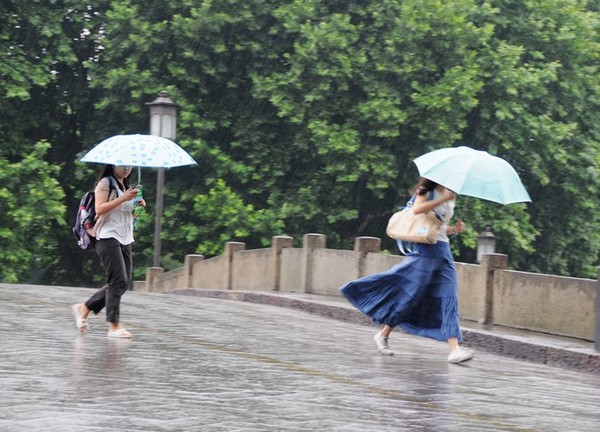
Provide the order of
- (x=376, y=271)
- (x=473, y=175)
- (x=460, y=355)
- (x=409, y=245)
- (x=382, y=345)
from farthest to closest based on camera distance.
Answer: (x=376, y=271), (x=409, y=245), (x=382, y=345), (x=460, y=355), (x=473, y=175)

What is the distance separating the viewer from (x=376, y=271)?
16781mm

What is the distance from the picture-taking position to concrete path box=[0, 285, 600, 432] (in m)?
6.36

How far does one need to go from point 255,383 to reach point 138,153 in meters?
2.75

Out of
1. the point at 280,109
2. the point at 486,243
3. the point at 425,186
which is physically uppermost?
the point at 280,109

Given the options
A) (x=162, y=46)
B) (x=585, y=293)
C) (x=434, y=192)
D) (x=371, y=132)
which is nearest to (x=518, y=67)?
(x=371, y=132)

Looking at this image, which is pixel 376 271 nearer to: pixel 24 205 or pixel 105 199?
pixel 105 199

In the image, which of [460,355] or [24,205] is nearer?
[460,355]

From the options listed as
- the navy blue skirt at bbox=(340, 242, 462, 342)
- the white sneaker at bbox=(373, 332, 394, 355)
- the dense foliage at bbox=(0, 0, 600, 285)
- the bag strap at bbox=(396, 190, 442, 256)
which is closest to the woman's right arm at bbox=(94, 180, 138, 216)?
the navy blue skirt at bbox=(340, 242, 462, 342)

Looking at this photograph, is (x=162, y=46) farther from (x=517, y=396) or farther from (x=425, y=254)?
(x=517, y=396)

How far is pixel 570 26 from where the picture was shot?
3403 centimetres

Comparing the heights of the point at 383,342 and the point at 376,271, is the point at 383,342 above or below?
below

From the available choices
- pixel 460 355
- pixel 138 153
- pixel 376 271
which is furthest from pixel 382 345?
pixel 376 271

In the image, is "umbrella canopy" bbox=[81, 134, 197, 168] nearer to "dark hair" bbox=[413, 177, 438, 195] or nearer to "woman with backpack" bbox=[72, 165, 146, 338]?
"woman with backpack" bbox=[72, 165, 146, 338]

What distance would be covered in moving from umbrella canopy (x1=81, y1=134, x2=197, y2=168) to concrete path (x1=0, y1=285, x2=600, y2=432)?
1458 millimetres
